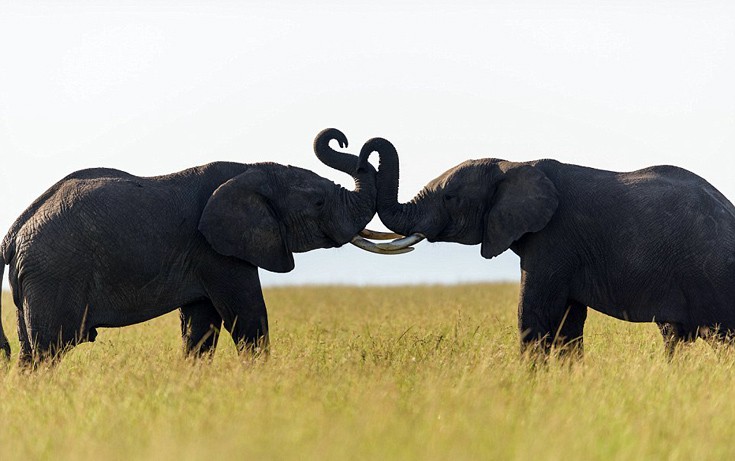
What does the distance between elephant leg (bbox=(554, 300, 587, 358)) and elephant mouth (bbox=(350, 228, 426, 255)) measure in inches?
76.8

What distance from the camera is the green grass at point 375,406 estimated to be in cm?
720

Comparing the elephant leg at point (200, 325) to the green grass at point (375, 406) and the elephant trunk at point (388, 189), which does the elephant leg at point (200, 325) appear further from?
the elephant trunk at point (388, 189)

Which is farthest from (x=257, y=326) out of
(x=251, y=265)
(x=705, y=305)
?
(x=705, y=305)

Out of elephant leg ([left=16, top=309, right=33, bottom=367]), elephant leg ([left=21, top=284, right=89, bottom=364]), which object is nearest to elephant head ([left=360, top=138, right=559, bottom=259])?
elephant leg ([left=21, top=284, right=89, bottom=364])

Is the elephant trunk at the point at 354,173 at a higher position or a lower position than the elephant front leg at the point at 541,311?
higher

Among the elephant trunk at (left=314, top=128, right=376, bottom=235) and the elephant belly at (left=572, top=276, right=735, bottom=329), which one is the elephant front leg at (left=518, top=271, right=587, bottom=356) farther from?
the elephant trunk at (left=314, top=128, right=376, bottom=235)

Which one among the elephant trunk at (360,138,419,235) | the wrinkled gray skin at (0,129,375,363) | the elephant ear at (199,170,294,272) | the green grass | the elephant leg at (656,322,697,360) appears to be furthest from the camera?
the elephant trunk at (360,138,419,235)

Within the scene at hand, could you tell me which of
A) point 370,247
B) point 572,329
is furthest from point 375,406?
point 572,329

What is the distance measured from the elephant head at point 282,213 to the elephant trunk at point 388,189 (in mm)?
107

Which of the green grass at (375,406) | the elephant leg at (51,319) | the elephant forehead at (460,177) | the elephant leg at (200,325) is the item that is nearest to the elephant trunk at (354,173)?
the elephant forehead at (460,177)

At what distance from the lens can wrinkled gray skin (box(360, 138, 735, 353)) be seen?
480 inches

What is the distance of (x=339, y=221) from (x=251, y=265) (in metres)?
1.13

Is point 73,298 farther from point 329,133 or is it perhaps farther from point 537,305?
point 537,305

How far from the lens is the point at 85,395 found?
948 cm
